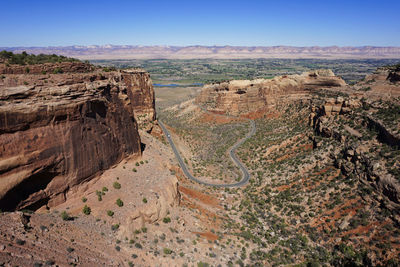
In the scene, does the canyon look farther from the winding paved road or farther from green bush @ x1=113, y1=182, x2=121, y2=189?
the winding paved road

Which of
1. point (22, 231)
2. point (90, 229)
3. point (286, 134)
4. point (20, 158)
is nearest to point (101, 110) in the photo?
point (20, 158)

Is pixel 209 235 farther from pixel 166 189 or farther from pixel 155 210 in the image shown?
pixel 166 189

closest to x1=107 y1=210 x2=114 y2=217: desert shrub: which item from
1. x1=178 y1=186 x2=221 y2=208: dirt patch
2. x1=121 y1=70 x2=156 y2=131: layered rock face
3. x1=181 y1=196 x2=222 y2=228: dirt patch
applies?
x1=181 y1=196 x2=222 y2=228: dirt patch

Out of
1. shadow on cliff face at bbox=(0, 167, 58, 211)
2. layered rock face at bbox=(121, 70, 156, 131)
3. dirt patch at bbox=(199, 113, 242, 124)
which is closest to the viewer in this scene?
shadow on cliff face at bbox=(0, 167, 58, 211)

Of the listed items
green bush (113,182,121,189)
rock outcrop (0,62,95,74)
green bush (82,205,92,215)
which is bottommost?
green bush (82,205,92,215)

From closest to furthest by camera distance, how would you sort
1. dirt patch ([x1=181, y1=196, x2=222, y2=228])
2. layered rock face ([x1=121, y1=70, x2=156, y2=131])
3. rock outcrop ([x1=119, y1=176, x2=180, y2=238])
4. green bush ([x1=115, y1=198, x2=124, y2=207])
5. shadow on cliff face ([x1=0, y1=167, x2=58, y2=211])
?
shadow on cliff face ([x1=0, y1=167, x2=58, y2=211])
rock outcrop ([x1=119, y1=176, x2=180, y2=238])
green bush ([x1=115, y1=198, x2=124, y2=207])
dirt patch ([x1=181, y1=196, x2=222, y2=228])
layered rock face ([x1=121, y1=70, x2=156, y2=131])

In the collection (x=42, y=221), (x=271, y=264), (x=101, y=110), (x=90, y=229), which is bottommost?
(x=271, y=264)

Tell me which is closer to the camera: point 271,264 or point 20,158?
point 20,158

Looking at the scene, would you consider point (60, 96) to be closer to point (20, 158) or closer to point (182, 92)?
point (20, 158)
